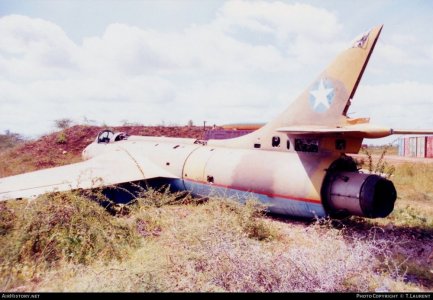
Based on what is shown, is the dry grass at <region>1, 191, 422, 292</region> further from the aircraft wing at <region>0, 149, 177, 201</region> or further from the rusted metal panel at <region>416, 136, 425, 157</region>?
the rusted metal panel at <region>416, 136, 425, 157</region>

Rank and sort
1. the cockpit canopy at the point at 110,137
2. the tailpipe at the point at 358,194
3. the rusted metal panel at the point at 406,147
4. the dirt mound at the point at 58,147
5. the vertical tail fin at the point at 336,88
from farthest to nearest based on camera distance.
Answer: the rusted metal panel at the point at 406,147 → the dirt mound at the point at 58,147 → the cockpit canopy at the point at 110,137 → the vertical tail fin at the point at 336,88 → the tailpipe at the point at 358,194

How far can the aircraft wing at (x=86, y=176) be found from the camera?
8828 mm

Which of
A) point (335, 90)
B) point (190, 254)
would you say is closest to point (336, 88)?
point (335, 90)

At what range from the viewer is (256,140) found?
9680 millimetres

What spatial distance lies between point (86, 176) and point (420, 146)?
32953mm

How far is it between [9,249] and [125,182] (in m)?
5.10

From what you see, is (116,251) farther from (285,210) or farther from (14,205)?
(285,210)

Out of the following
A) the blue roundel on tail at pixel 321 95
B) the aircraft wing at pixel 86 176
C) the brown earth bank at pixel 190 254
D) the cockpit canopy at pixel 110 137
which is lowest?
the brown earth bank at pixel 190 254

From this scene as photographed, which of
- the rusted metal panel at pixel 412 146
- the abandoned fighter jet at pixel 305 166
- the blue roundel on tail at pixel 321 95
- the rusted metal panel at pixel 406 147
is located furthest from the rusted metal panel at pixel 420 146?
the blue roundel on tail at pixel 321 95

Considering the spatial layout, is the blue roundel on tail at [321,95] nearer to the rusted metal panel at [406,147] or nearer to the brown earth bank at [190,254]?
the brown earth bank at [190,254]

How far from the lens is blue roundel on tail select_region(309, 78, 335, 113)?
26.4ft

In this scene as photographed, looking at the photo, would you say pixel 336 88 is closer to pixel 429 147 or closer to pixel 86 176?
pixel 86 176

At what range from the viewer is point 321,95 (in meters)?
8.20

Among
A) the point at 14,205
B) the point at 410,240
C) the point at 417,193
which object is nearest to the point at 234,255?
the point at 410,240
